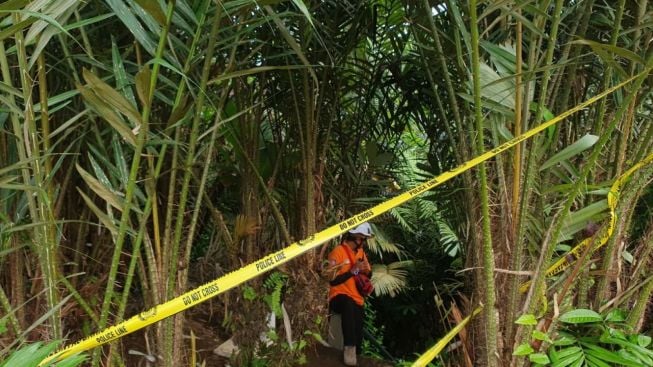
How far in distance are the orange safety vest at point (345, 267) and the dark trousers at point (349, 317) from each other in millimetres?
25

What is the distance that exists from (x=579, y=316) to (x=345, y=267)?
1.44 metres

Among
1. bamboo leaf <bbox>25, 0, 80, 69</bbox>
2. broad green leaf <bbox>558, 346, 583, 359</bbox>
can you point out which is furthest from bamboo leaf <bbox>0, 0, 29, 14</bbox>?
broad green leaf <bbox>558, 346, 583, 359</bbox>

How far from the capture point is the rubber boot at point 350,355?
300 centimetres

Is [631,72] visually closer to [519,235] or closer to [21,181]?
[519,235]

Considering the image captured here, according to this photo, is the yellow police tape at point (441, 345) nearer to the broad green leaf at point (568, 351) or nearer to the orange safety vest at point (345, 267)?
the broad green leaf at point (568, 351)

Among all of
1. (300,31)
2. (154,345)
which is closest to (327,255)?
(300,31)

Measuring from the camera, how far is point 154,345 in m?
1.71

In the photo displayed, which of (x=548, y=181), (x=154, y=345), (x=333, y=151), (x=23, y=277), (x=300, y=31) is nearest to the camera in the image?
(x=23, y=277)

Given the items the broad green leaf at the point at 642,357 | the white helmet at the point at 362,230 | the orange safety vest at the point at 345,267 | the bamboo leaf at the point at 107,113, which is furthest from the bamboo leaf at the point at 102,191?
the white helmet at the point at 362,230

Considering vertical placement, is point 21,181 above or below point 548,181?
above

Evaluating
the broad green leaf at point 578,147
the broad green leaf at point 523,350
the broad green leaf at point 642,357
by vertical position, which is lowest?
the broad green leaf at point 642,357

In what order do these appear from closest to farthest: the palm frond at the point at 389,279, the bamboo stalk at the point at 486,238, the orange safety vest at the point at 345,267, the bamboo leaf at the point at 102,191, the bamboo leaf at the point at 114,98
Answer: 1. the bamboo leaf at the point at 114,98
2. the bamboo leaf at the point at 102,191
3. the bamboo stalk at the point at 486,238
4. the orange safety vest at the point at 345,267
5. the palm frond at the point at 389,279

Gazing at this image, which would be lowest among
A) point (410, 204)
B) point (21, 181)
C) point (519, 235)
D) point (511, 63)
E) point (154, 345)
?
point (410, 204)

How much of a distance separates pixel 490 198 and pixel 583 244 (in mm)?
378
